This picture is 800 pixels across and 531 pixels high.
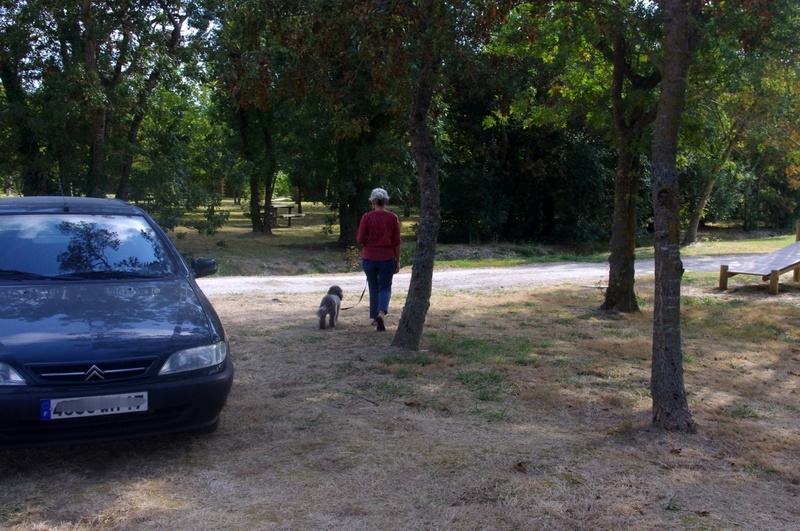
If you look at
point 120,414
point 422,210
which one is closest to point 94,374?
point 120,414

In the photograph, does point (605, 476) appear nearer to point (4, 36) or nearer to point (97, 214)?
point (97, 214)

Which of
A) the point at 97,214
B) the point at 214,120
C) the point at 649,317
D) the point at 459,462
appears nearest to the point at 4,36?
the point at 214,120

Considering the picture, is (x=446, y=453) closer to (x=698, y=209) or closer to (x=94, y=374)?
(x=94, y=374)

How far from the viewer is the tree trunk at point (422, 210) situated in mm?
7676

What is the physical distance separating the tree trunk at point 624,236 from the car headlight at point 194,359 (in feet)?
24.5

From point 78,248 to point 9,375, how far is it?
1699 mm

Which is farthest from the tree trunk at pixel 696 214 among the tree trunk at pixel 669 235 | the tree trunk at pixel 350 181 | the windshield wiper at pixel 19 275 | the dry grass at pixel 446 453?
the windshield wiper at pixel 19 275

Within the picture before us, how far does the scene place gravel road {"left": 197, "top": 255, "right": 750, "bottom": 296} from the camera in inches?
574

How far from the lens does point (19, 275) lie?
5262 millimetres

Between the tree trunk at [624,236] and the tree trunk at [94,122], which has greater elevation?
the tree trunk at [94,122]

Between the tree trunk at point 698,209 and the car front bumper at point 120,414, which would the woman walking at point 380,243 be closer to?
the car front bumper at point 120,414

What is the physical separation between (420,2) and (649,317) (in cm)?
634

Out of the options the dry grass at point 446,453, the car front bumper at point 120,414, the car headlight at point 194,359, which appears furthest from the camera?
the car headlight at point 194,359

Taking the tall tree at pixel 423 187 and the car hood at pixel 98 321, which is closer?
the car hood at pixel 98 321
